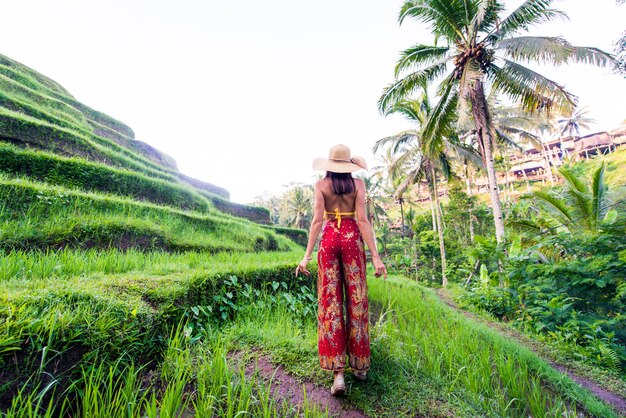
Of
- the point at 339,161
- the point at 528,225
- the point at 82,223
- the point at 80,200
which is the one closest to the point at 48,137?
the point at 80,200

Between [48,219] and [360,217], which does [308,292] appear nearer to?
[360,217]

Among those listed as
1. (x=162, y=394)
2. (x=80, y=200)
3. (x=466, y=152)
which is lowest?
(x=162, y=394)

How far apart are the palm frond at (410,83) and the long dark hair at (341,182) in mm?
8105

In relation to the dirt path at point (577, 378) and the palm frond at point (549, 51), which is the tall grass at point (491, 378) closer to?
the dirt path at point (577, 378)

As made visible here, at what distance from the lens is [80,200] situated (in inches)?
203

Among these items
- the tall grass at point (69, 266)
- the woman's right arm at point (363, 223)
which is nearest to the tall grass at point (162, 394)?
the tall grass at point (69, 266)

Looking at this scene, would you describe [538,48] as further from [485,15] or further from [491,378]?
[491,378]

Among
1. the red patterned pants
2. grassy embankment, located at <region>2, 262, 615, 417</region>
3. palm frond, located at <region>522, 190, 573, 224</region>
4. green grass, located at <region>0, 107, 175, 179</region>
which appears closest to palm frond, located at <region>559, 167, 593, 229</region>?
palm frond, located at <region>522, 190, 573, 224</region>

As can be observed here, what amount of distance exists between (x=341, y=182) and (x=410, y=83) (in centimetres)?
828

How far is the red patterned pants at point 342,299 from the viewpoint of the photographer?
2283 millimetres

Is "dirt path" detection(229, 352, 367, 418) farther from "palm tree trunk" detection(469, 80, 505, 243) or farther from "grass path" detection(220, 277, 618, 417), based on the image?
"palm tree trunk" detection(469, 80, 505, 243)

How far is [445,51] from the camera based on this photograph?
8992 millimetres

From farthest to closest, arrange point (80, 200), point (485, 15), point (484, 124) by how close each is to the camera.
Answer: point (484, 124), point (485, 15), point (80, 200)

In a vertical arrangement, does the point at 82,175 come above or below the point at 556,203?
above
